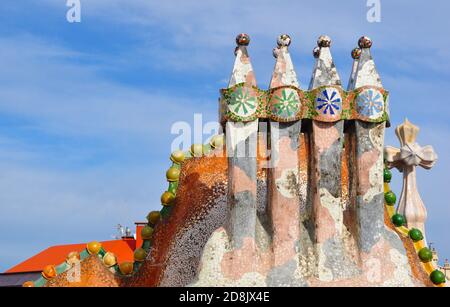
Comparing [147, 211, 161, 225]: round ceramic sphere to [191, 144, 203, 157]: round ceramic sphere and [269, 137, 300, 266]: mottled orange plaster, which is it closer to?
[191, 144, 203, 157]: round ceramic sphere

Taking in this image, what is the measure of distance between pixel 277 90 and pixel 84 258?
4.85 meters

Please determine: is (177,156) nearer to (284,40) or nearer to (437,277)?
(284,40)

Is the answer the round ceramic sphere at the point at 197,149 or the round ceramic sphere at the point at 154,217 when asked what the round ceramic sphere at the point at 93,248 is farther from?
the round ceramic sphere at the point at 197,149

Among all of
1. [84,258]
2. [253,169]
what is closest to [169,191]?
[84,258]

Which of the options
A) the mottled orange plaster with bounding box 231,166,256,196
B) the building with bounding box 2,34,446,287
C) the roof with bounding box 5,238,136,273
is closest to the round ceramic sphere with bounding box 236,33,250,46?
the building with bounding box 2,34,446,287

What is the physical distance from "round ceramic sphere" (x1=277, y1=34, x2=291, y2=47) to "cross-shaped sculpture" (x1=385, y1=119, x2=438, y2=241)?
6.92 m

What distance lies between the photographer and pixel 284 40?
11148 millimetres

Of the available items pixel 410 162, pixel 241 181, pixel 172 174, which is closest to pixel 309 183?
pixel 241 181

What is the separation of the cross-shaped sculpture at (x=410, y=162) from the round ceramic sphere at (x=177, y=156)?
528cm

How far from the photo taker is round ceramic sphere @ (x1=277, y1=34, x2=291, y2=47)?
36.6 ft

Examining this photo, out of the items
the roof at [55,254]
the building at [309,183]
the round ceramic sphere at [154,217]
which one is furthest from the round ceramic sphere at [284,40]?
the roof at [55,254]

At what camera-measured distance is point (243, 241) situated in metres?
10.5

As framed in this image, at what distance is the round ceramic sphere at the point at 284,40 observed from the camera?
11.1 metres
